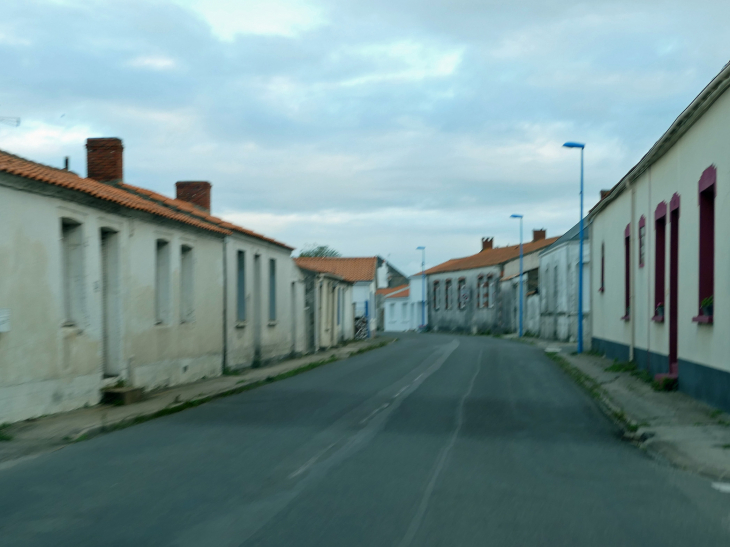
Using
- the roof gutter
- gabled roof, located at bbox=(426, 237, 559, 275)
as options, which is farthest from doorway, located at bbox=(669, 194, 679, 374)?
gabled roof, located at bbox=(426, 237, 559, 275)

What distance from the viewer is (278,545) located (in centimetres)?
525

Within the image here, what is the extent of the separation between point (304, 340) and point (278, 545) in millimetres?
26892

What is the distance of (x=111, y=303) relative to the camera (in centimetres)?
1477

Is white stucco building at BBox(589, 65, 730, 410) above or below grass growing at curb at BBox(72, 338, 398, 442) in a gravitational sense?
above

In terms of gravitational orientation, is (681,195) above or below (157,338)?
above

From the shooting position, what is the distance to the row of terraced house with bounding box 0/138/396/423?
37.3 feet

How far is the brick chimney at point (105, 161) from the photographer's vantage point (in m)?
20.0

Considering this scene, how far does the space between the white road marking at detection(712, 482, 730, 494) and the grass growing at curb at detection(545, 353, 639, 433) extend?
9.77 feet

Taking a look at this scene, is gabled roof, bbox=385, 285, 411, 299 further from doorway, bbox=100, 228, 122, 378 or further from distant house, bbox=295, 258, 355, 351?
doorway, bbox=100, 228, 122, 378

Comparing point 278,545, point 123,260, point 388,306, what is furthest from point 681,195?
point 388,306

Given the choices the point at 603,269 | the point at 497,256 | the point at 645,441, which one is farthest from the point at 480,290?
the point at 645,441

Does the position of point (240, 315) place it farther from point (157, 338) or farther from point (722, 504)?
point (722, 504)

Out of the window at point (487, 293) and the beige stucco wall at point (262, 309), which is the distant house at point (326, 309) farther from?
the window at point (487, 293)

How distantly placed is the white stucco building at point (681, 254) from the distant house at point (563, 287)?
51.6 feet
